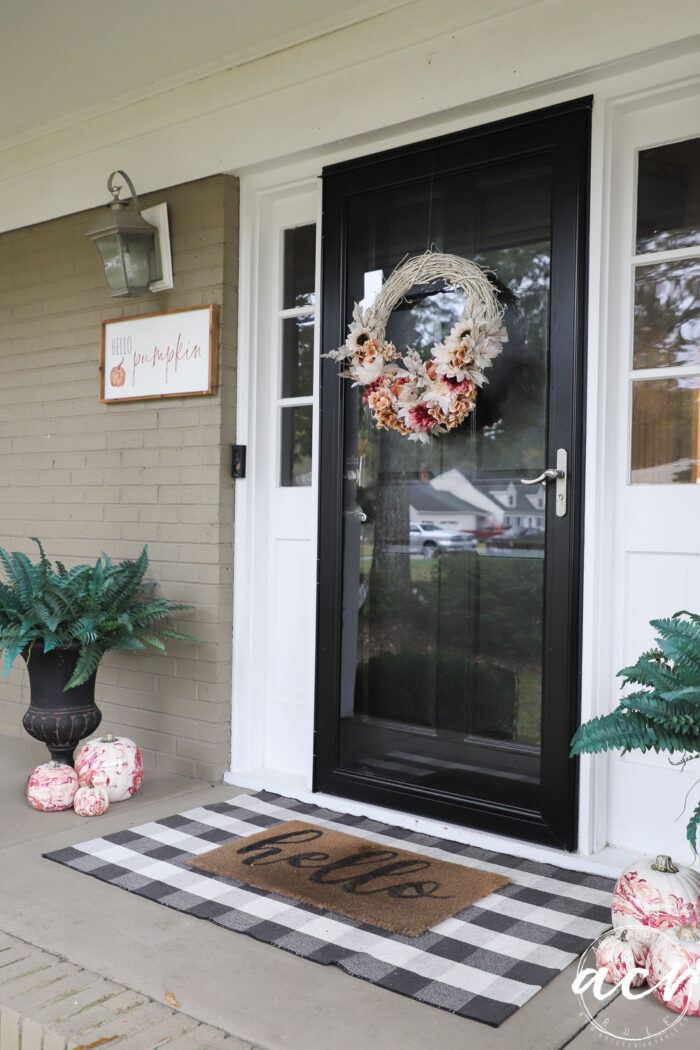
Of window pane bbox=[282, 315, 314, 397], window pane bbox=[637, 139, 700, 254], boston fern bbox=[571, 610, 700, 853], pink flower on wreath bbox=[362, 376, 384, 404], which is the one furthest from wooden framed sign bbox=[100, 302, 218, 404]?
boston fern bbox=[571, 610, 700, 853]

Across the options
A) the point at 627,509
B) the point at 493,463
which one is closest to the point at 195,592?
the point at 493,463

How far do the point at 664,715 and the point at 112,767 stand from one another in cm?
185

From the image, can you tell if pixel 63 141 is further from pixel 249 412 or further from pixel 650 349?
pixel 650 349

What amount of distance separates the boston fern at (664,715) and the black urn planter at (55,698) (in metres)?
1.85

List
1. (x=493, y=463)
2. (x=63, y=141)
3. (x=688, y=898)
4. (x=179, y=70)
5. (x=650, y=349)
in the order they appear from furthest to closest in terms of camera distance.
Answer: (x=63, y=141)
(x=179, y=70)
(x=493, y=463)
(x=650, y=349)
(x=688, y=898)

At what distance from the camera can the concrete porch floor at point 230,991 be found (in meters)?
1.79

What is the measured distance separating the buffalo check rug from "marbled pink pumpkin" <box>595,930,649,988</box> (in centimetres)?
11

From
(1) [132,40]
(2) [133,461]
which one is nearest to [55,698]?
(2) [133,461]

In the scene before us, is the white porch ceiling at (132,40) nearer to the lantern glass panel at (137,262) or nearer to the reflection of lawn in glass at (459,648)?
the lantern glass panel at (137,262)

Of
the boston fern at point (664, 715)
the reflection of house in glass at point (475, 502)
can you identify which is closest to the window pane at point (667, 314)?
the reflection of house in glass at point (475, 502)

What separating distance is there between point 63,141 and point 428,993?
11.5ft

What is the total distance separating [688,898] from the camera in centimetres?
193

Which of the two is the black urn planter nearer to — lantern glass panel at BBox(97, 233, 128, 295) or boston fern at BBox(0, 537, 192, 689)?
boston fern at BBox(0, 537, 192, 689)

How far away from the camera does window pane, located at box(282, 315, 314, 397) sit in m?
3.42
